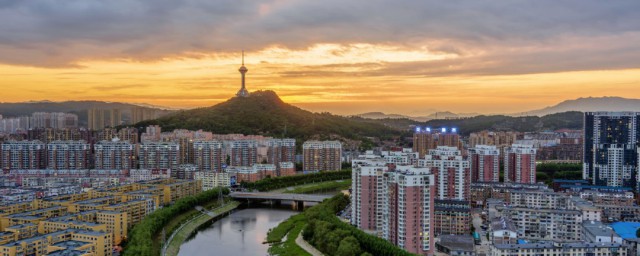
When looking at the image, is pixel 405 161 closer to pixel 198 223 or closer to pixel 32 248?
pixel 198 223

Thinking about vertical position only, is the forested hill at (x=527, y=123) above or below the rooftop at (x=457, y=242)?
above

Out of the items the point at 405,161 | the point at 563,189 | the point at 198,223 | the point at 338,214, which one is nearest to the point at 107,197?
the point at 198,223

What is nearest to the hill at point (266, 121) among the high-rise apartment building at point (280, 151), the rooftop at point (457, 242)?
the high-rise apartment building at point (280, 151)

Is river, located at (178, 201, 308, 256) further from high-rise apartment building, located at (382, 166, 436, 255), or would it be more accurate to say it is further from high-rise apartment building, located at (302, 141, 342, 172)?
high-rise apartment building, located at (302, 141, 342, 172)

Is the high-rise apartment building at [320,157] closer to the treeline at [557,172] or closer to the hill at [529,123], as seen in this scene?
the treeline at [557,172]

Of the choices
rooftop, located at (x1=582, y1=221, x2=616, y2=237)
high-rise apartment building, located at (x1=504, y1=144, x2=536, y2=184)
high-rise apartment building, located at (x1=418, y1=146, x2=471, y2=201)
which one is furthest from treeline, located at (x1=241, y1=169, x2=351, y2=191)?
rooftop, located at (x1=582, y1=221, x2=616, y2=237)

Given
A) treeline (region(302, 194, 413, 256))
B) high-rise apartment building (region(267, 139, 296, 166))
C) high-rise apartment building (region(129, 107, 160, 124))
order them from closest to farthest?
treeline (region(302, 194, 413, 256)) < high-rise apartment building (region(267, 139, 296, 166)) < high-rise apartment building (region(129, 107, 160, 124))

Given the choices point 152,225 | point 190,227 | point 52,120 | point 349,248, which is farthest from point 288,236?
point 52,120
